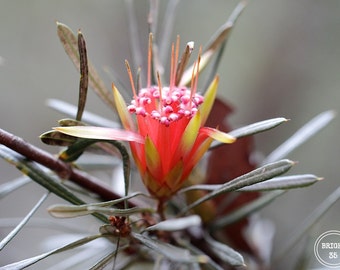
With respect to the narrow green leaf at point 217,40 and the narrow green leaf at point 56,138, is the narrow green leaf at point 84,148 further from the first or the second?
the narrow green leaf at point 217,40

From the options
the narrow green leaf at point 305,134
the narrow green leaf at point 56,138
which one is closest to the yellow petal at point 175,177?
the narrow green leaf at point 56,138

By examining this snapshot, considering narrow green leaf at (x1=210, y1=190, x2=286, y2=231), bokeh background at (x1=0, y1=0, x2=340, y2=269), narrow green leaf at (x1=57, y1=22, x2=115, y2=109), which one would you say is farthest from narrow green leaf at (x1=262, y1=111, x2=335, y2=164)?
bokeh background at (x1=0, y1=0, x2=340, y2=269)

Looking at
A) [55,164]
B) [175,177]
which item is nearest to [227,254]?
[175,177]

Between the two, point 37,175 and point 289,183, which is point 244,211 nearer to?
point 289,183

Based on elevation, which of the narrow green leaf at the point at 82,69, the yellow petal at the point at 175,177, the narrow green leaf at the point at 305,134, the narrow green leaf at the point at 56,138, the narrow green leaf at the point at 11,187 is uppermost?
the narrow green leaf at the point at 82,69

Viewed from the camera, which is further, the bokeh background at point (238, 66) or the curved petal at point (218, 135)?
the bokeh background at point (238, 66)

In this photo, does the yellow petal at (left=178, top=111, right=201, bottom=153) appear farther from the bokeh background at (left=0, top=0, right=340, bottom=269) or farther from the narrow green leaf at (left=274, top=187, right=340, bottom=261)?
the bokeh background at (left=0, top=0, right=340, bottom=269)
